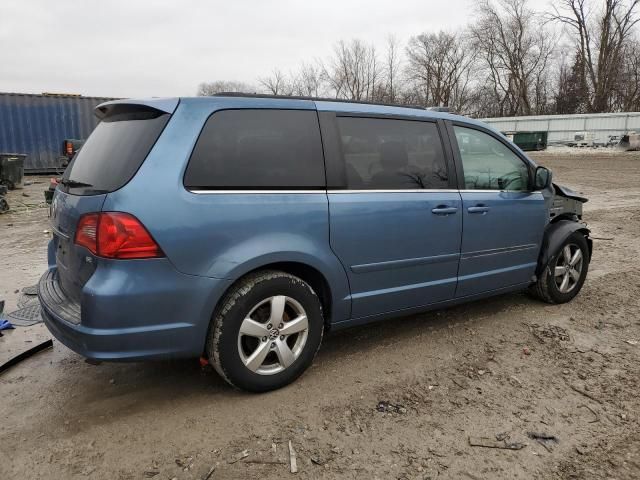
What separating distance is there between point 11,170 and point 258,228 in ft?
49.1

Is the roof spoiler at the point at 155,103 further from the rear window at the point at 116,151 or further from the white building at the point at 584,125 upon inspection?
the white building at the point at 584,125

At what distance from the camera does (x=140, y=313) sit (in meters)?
2.59

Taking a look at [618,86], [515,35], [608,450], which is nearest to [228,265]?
[608,450]

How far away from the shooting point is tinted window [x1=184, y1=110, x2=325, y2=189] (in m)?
2.80

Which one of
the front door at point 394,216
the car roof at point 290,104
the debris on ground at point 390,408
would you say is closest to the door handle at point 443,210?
the front door at point 394,216

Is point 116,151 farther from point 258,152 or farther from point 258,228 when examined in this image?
point 258,228

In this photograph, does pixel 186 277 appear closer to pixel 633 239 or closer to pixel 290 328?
→ pixel 290 328

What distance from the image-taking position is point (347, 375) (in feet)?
11.0

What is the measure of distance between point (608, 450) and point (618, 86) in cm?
5745

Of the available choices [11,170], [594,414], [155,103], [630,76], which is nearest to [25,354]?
[155,103]

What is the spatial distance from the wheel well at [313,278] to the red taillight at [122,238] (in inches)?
25.2

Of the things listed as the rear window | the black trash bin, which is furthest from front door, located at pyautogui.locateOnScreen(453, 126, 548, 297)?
the black trash bin

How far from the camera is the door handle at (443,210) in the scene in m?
3.61

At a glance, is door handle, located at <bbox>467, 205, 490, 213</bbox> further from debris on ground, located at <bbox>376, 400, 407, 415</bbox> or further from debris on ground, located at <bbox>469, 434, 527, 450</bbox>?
debris on ground, located at <bbox>469, 434, 527, 450</bbox>
